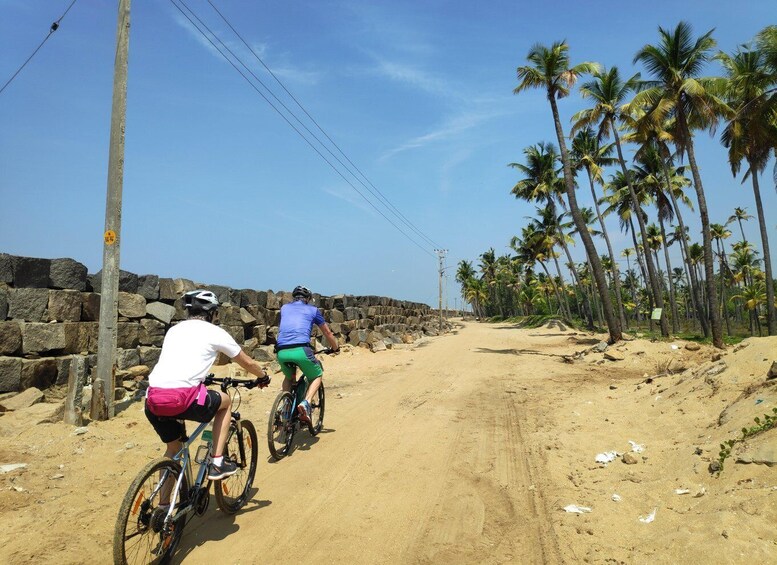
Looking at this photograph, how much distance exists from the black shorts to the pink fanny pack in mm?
48

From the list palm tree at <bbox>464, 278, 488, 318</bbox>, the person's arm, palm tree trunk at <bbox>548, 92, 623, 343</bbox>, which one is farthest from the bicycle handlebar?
palm tree at <bbox>464, 278, 488, 318</bbox>

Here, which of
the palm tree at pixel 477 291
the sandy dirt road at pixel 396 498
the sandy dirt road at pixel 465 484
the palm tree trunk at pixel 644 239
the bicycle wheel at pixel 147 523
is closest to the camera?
the bicycle wheel at pixel 147 523

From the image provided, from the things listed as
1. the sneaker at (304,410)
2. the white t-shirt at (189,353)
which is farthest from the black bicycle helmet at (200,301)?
the sneaker at (304,410)

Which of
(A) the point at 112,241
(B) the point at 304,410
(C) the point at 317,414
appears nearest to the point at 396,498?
(B) the point at 304,410

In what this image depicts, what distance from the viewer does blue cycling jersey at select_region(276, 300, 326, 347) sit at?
6.20m

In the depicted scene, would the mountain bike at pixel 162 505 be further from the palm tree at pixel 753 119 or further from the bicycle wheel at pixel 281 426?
the palm tree at pixel 753 119

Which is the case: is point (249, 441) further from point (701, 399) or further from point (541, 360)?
point (541, 360)

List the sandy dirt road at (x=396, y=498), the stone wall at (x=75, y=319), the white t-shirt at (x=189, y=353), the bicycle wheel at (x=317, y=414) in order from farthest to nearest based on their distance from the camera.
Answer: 1. the stone wall at (x=75, y=319)
2. the bicycle wheel at (x=317, y=414)
3. the sandy dirt road at (x=396, y=498)
4. the white t-shirt at (x=189, y=353)

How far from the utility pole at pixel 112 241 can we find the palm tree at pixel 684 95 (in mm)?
19964

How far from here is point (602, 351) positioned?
16.5m

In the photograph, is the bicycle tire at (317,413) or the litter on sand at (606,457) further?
the bicycle tire at (317,413)

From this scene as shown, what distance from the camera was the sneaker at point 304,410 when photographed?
6.17 meters

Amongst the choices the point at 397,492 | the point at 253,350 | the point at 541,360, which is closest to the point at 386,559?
the point at 397,492

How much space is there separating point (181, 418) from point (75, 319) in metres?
6.05
